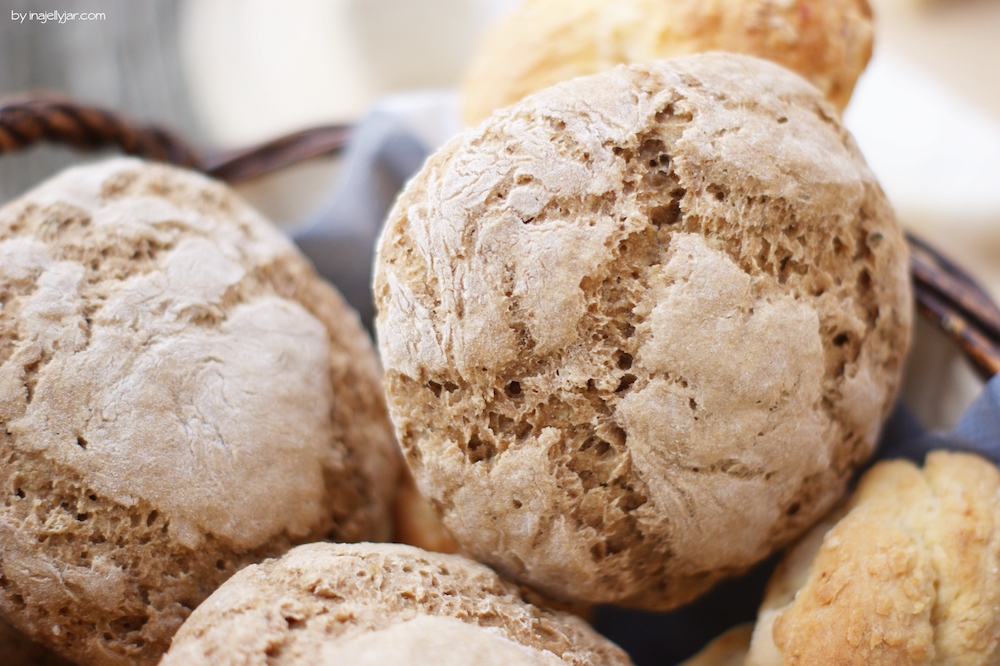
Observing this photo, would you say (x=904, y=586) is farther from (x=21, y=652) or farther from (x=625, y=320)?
(x=21, y=652)

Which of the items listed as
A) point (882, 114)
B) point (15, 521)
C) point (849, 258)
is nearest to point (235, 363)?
point (15, 521)

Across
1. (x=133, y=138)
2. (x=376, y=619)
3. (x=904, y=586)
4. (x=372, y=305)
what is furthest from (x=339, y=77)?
(x=904, y=586)

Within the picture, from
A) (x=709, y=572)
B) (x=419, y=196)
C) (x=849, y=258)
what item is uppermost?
(x=419, y=196)

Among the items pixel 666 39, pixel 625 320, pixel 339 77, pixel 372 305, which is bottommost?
pixel 372 305

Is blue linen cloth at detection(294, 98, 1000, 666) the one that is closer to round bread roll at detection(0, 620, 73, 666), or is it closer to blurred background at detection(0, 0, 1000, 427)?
blurred background at detection(0, 0, 1000, 427)

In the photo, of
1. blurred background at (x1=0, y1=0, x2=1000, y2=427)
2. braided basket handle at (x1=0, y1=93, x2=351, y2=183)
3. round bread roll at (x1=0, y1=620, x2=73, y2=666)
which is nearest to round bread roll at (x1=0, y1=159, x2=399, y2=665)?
round bread roll at (x1=0, y1=620, x2=73, y2=666)

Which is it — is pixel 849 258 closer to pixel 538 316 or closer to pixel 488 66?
pixel 538 316
